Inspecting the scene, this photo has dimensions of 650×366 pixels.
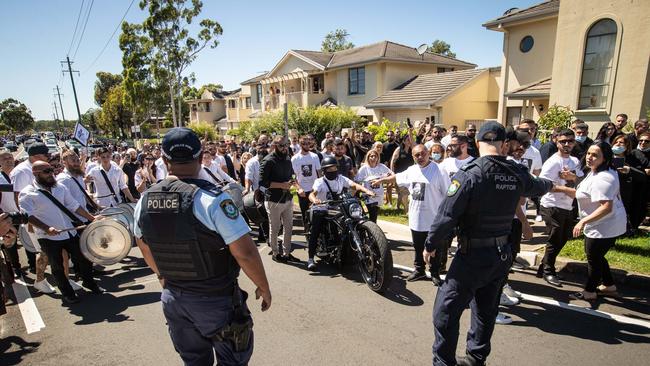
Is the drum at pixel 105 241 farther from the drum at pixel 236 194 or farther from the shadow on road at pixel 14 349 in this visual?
the drum at pixel 236 194

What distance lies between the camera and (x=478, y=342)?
3.00 meters

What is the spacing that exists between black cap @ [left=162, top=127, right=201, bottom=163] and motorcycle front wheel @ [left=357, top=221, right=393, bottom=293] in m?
2.77

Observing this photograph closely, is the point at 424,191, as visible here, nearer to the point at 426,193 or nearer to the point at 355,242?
the point at 426,193

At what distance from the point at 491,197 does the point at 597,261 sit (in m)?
2.29

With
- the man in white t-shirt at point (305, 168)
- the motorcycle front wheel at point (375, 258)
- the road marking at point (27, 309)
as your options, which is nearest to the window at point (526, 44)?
the man in white t-shirt at point (305, 168)

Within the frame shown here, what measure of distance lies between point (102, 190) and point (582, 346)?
7670 millimetres

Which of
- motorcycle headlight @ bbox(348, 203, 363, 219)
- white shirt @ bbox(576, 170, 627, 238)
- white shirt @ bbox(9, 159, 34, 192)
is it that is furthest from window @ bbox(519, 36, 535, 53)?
white shirt @ bbox(9, 159, 34, 192)

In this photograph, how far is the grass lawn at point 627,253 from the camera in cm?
475

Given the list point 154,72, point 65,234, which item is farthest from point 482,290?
point 154,72

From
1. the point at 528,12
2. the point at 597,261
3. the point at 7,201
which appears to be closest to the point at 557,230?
the point at 597,261

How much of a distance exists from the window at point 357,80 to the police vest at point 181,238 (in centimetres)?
2530

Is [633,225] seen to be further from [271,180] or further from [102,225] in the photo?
[102,225]

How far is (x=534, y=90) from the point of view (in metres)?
14.6

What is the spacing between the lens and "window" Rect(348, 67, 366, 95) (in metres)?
26.4
